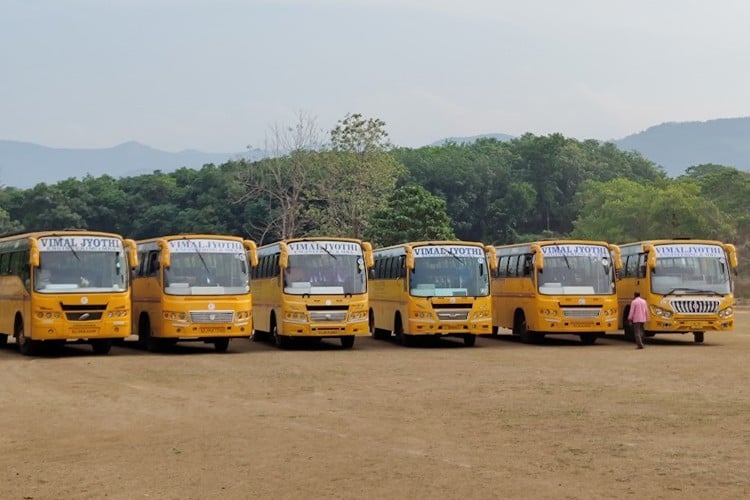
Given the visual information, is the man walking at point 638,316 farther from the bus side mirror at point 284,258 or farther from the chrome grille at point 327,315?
the bus side mirror at point 284,258

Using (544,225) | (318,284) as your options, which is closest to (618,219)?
(544,225)

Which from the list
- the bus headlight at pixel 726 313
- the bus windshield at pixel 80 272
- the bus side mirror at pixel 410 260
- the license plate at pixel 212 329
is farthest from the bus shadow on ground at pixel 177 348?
the bus headlight at pixel 726 313

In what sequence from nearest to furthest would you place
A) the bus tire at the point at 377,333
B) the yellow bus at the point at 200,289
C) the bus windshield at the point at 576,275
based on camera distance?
→ 1. the yellow bus at the point at 200,289
2. the bus windshield at the point at 576,275
3. the bus tire at the point at 377,333

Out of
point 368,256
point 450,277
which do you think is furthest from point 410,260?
point 368,256

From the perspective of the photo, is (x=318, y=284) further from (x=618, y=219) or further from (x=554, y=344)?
(x=618, y=219)

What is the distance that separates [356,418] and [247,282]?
41.9 ft

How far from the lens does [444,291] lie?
2959cm

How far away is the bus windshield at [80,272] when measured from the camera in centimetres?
2644

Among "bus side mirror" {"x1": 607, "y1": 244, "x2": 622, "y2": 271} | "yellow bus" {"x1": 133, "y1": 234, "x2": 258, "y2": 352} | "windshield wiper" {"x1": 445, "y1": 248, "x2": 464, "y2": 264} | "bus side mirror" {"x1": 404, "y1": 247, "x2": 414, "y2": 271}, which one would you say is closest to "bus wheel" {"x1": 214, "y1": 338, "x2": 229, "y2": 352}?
"yellow bus" {"x1": 133, "y1": 234, "x2": 258, "y2": 352}

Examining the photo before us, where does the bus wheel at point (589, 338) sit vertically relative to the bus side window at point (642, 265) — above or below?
below

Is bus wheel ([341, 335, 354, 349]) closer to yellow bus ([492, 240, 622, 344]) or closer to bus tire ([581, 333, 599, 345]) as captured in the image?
yellow bus ([492, 240, 622, 344])

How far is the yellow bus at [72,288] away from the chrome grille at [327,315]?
4.23 m

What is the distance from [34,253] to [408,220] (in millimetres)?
36185

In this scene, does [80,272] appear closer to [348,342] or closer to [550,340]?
[348,342]
